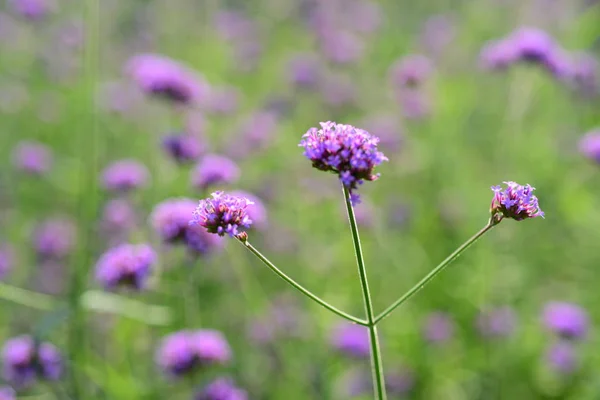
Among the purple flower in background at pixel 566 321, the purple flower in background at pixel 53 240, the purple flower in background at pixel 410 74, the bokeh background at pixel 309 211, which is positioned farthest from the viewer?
the purple flower in background at pixel 53 240

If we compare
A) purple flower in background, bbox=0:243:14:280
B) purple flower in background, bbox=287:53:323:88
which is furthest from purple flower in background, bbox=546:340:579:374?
purple flower in background, bbox=0:243:14:280

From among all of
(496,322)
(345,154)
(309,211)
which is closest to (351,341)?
(496,322)

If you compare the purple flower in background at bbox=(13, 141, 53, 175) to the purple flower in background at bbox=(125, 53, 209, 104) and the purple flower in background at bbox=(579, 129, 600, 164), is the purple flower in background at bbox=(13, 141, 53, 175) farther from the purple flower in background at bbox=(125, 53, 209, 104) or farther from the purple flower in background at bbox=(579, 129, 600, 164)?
the purple flower in background at bbox=(579, 129, 600, 164)

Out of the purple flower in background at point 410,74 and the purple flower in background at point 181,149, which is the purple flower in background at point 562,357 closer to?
the purple flower in background at point 410,74

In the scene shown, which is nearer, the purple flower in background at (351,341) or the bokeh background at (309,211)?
the bokeh background at (309,211)

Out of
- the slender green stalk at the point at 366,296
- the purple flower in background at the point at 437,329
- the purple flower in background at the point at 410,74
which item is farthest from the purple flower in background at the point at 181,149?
the slender green stalk at the point at 366,296

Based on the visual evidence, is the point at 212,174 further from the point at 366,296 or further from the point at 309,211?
the point at 309,211
